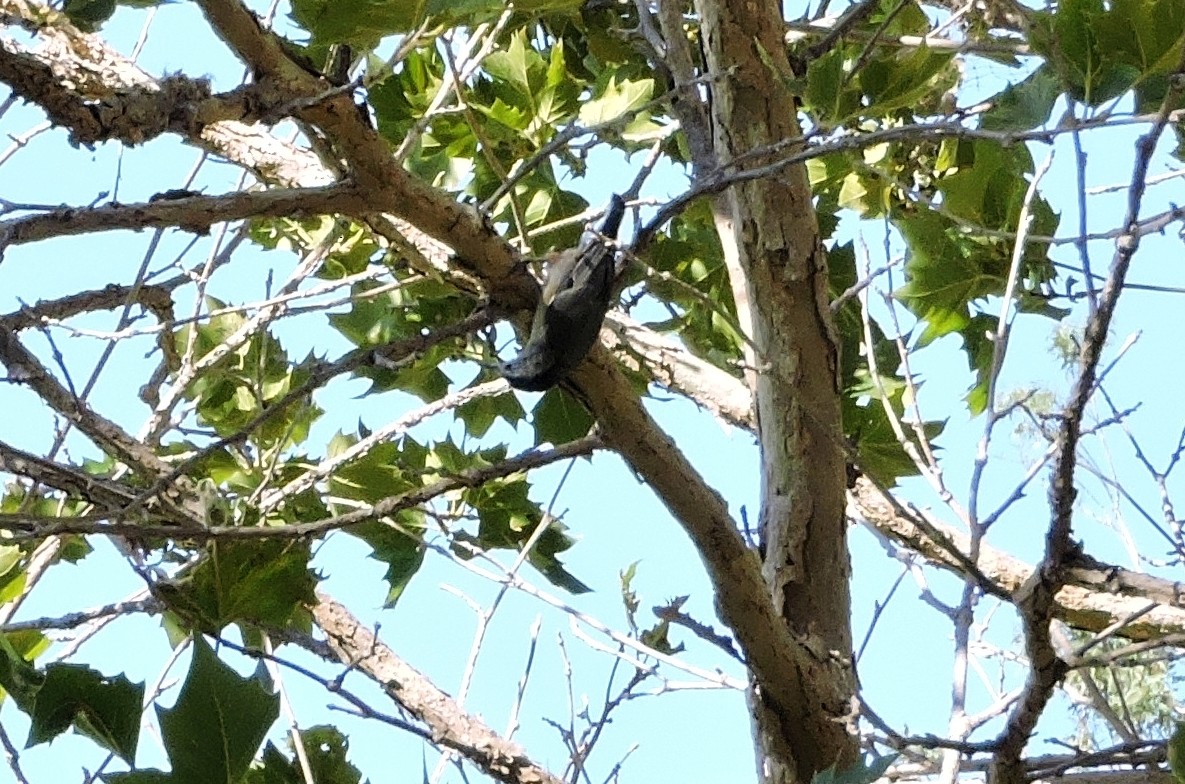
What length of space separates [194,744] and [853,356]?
856 millimetres

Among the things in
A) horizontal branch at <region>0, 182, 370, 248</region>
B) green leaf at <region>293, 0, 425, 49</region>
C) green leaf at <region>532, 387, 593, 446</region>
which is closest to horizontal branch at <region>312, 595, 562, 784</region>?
green leaf at <region>532, 387, 593, 446</region>

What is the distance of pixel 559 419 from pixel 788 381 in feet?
1.09

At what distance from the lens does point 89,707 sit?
58cm

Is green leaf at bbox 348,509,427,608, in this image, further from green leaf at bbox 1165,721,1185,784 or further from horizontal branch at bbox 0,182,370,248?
green leaf at bbox 1165,721,1185,784

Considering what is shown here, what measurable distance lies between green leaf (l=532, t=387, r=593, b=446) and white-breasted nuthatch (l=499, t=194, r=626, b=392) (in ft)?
1.44

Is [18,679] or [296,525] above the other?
[296,525]

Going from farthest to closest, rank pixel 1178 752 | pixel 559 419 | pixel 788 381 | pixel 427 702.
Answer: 1. pixel 559 419
2. pixel 427 702
3. pixel 788 381
4. pixel 1178 752

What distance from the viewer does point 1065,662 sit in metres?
0.63

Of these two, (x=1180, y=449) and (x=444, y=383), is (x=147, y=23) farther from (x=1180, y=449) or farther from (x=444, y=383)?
(x=1180, y=449)

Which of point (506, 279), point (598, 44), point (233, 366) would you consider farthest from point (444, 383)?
point (506, 279)

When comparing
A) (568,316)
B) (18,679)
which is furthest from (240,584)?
(568,316)

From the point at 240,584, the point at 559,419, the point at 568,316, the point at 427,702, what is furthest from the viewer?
the point at 559,419

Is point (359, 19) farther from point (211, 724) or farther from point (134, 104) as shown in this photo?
point (211, 724)

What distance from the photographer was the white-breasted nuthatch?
69 cm
